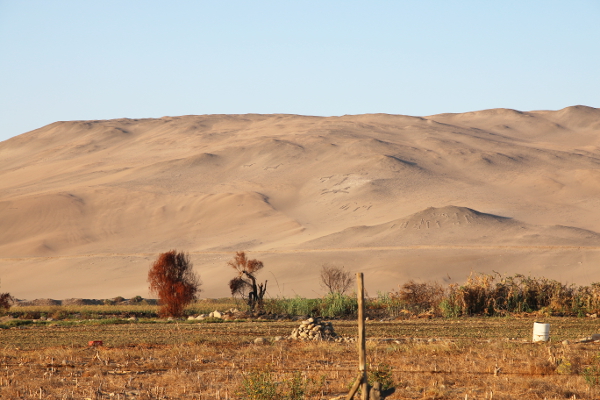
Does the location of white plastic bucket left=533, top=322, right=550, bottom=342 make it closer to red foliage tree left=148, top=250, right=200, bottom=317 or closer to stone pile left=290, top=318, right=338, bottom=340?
stone pile left=290, top=318, right=338, bottom=340

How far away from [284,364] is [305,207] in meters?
62.3

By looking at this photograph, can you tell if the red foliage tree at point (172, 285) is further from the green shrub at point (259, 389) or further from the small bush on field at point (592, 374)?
the green shrub at point (259, 389)

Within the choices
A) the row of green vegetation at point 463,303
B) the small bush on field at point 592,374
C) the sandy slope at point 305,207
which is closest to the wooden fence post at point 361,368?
the small bush on field at point 592,374

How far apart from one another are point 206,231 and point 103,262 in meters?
11.7

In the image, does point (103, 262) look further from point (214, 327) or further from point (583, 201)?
point (583, 201)

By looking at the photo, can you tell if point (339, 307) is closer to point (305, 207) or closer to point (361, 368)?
point (361, 368)

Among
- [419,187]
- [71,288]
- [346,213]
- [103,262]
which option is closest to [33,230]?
[103,262]

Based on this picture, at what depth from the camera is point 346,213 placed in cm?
7306

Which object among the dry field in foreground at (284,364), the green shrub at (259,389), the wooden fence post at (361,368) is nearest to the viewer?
the wooden fence post at (361,368)

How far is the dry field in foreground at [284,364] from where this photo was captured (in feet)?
39.4

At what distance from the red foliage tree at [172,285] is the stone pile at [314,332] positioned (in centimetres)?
1157

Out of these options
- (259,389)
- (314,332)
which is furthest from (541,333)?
(259,389)

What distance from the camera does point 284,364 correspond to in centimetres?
1498

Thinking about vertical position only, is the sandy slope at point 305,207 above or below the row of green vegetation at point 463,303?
above
